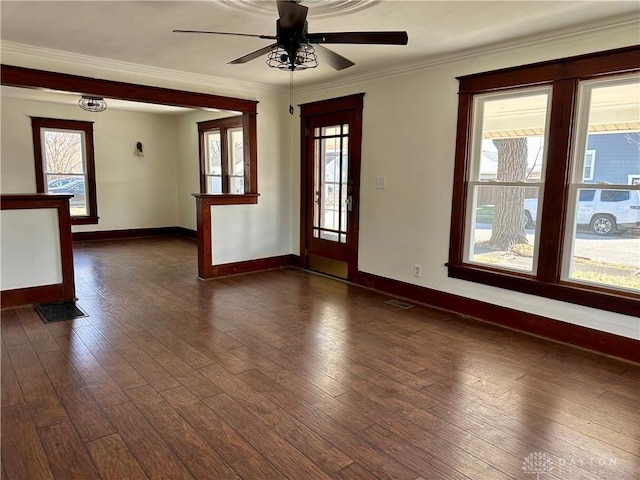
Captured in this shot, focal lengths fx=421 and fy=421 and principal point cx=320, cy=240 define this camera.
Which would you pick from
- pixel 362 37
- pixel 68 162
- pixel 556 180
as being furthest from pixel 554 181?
pixel 68 162

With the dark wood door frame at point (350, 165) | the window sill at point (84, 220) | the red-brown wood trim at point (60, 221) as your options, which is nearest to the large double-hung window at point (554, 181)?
the dark wood door frame at point (350, 165)

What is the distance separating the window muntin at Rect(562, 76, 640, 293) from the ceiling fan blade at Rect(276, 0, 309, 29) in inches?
88.0

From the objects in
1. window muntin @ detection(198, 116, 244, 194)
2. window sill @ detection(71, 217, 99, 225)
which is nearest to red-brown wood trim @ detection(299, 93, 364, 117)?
window muntin @ detection(198, 116, 244, 194)

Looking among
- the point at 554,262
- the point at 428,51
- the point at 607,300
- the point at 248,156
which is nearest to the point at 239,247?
the point at 248,156

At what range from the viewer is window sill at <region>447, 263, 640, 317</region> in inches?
122

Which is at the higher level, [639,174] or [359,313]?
[639,174]

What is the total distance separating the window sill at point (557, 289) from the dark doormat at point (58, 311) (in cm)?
361

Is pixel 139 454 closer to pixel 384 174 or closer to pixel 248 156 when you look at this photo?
pixel 384 174

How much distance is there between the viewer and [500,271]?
150 inches

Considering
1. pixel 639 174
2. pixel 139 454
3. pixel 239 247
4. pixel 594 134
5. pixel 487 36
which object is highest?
pixel 487 36

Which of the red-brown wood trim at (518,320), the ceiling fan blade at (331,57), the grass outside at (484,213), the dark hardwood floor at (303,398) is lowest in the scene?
the dark hardwood floor at (303,398)

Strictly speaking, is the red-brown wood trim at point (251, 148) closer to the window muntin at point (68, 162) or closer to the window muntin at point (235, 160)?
the window muntin at point (235, 160)

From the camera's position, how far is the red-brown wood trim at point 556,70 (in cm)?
296

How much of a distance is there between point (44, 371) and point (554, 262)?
12.7ft
